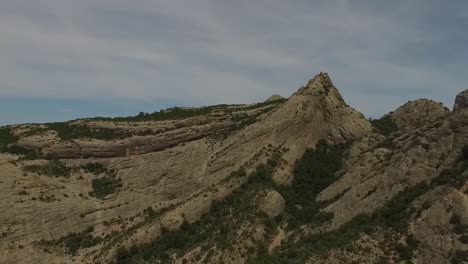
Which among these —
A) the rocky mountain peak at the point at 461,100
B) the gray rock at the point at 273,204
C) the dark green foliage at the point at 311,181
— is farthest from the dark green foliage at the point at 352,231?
the rocky mountain peak at the point at 461,100

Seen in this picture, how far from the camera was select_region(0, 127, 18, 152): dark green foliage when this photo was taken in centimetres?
9515

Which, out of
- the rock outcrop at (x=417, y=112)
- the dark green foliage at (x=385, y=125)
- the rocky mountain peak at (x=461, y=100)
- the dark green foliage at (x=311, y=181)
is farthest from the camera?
the rock outcrop at (x=417, y=112)

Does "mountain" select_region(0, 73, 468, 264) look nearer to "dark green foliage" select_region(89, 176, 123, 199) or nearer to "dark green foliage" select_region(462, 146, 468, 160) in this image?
"dark green foliage" select_region(89, 176, 123, 199)

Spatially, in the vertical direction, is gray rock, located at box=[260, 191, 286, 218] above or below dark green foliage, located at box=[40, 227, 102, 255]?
above

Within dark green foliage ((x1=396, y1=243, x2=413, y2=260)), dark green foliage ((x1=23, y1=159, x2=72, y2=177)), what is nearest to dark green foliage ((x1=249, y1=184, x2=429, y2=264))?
dark green foliage ((x1=396, y1=243, x2=413, y2=260))

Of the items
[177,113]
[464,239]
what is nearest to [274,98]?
[177,113]

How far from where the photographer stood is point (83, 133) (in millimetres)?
95500

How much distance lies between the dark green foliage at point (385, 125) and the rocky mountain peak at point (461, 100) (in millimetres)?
19703

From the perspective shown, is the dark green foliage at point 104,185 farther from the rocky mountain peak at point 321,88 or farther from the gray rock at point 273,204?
the rocky mountain peak at point 321,88

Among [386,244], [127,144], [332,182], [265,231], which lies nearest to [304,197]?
[332,182]

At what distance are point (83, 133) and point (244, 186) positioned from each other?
1209 inches

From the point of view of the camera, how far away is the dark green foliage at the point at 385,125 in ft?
315

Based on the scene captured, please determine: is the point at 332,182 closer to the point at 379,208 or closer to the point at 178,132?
the point at 379,208

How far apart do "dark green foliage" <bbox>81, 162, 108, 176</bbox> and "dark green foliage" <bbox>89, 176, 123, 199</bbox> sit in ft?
5.77
